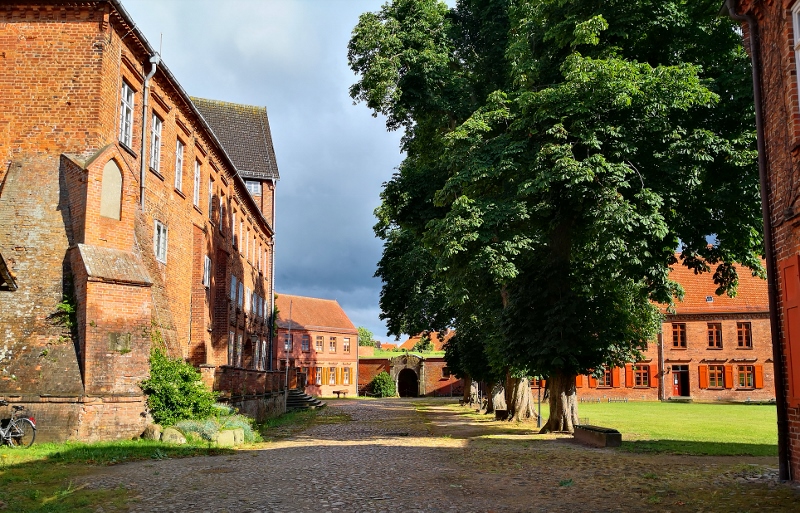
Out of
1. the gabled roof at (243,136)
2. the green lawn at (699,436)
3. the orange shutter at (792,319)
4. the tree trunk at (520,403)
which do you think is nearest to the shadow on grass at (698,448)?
the green lawn at (699,436)

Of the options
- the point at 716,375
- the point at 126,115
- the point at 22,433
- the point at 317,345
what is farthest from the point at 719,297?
the point at 22,433

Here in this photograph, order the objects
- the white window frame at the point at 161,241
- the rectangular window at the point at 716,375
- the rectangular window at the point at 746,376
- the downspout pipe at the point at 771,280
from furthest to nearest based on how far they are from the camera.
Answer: the rectangular window at the point at 716,375 < the rectangular window at the point at 746,376 < the white window frame at the point at 161,241 < the downspout pipe at the point at 771,280

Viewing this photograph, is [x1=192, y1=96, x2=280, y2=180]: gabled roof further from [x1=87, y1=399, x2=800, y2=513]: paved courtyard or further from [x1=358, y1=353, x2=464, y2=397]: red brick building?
[x1=358, y1=353, x2=464, y2=397]: red brick building

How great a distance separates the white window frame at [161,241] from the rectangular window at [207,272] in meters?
4.25

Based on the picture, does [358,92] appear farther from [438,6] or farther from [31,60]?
[31,60]

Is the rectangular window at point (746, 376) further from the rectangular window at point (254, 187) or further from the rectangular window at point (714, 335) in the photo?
the rectangular window at point (254, 187)

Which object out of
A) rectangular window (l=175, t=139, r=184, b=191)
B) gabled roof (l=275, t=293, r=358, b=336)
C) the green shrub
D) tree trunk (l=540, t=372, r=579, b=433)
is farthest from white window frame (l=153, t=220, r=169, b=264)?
gabled roof (l=275, t=293, r=358, b=336)

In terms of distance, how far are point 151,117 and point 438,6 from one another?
9812 mm

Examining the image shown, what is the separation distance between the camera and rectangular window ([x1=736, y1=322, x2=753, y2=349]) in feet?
156

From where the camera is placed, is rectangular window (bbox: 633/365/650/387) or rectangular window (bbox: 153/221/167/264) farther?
rectangular window (bbox: 633/365/650/387)

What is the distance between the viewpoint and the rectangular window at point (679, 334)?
49.0m

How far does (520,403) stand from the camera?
2514 centimetres

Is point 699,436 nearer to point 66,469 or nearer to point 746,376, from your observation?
point 66,469

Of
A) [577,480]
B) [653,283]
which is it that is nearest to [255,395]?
[653,283]
